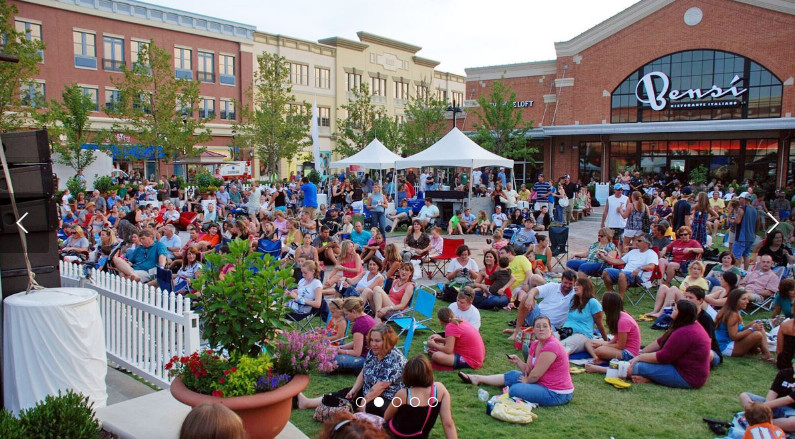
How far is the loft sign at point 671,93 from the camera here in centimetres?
2950

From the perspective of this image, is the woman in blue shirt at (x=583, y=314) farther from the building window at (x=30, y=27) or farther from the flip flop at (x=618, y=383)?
the building window at (x=30, y=27)

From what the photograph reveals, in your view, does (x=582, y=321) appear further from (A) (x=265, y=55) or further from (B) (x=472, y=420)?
(A) (x=265, y=55)

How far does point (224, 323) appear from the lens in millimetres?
4230

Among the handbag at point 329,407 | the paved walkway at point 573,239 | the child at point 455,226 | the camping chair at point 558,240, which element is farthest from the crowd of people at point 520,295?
the paved walkway at point 573,239

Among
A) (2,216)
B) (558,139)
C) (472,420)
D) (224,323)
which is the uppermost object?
(558,139)

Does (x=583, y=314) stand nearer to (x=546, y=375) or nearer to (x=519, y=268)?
(x=546, y=375)

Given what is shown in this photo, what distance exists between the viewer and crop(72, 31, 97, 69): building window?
36531mm

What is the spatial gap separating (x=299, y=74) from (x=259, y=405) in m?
47.8

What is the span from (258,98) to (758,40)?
2757 centimetres

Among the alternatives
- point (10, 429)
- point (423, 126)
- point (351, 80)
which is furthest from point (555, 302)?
point (351, 80)

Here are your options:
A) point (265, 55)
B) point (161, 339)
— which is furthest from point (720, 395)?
point (265, 55)

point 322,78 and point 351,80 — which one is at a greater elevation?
point 351,80

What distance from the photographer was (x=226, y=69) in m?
44.5

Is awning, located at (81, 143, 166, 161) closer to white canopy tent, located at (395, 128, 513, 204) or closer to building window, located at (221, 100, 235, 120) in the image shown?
building window, located at (221, 100, 235, 120)
